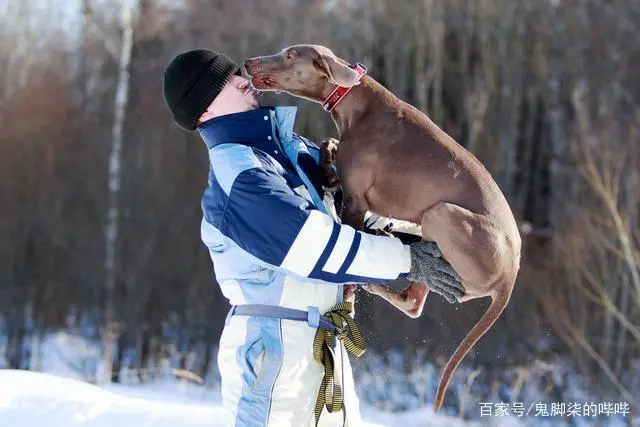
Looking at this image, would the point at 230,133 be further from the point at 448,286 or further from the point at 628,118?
the point at 628,118

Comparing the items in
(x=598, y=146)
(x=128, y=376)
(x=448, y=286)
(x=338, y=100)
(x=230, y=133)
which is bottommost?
(x=128, y=376)

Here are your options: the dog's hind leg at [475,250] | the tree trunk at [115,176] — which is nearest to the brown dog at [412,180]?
the dog's hind leg at [475,250]

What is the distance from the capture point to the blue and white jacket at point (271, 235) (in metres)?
2.46

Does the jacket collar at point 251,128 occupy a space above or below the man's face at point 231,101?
below

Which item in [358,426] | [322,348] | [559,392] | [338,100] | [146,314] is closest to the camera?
[322,348]

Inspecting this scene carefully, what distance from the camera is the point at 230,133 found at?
2.71 meters

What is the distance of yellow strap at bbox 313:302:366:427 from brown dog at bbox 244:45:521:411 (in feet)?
0.66

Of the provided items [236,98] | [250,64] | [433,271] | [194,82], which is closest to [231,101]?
[236,98]

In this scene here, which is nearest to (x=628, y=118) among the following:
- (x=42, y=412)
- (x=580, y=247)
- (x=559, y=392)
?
(x=580, y=247)

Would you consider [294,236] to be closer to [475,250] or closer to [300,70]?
[475,250]

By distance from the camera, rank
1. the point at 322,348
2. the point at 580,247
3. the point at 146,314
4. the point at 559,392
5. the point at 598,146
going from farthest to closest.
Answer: the point at 146,314
the point at 598,146
the point at 580,247
the point at 559,392
the point at 322,348

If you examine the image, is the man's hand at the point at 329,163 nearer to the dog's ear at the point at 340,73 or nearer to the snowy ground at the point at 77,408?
the dog's ear at the point at 340,73

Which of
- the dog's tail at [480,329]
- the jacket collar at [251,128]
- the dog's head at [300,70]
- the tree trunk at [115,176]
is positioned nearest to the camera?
the jacket collar at [251,128]

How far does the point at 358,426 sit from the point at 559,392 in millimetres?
9040
